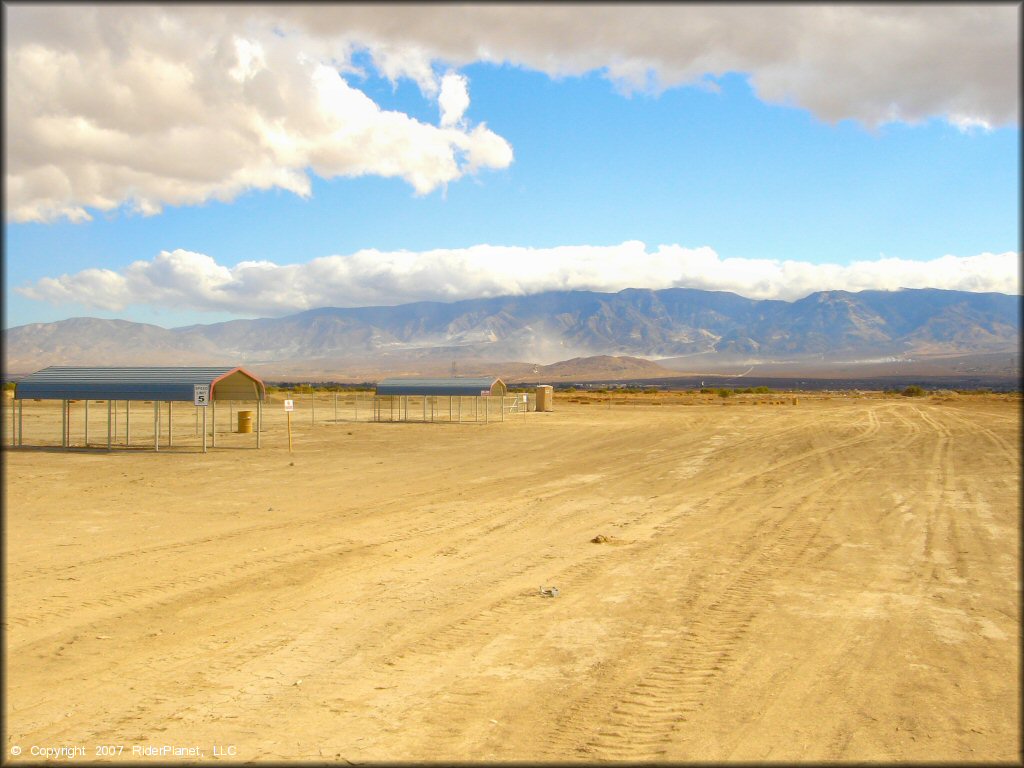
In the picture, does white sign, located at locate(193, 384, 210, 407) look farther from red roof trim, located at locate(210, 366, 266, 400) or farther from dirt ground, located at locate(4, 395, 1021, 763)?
dirt ground, located at locate(4, 395, 1021, 763)

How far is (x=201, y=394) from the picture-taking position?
28656 mm

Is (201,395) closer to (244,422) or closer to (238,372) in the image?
(238,372)

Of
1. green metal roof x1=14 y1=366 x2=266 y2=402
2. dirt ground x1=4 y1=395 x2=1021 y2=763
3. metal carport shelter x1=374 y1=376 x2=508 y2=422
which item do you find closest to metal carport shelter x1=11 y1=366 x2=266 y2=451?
green metal roof x1=14 y1=366 x2=266 y2=402

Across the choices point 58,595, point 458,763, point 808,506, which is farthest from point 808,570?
point 58,595

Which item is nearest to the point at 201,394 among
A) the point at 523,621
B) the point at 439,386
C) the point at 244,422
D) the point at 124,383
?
the point at 124,383

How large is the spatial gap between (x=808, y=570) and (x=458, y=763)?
688 cm

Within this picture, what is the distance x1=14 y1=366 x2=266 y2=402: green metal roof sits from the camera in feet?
97.2

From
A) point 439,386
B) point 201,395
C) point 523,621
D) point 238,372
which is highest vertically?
point 238,372

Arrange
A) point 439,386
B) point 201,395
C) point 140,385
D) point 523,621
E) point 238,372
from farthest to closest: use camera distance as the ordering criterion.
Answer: point 439,386, point 238,372, point 140,385, point 201,395, point 523,621

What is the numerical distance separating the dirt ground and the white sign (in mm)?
9384

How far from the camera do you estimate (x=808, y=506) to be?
15.6 m

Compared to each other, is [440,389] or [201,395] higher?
[201,395]

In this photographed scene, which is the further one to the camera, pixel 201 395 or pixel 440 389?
pixel 440 389

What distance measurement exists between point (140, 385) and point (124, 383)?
752mm
